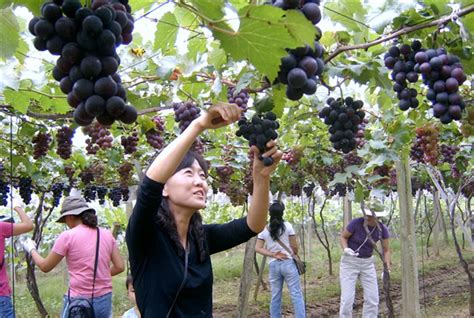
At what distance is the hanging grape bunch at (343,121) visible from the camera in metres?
2.24

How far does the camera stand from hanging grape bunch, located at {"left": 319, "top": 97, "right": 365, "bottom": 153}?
2.24 metres

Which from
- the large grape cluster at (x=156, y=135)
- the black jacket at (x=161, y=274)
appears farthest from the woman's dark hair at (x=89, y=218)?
the black jacket at (x=161, y=274)

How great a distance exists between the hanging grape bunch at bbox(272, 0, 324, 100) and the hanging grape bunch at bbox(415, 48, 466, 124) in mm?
538

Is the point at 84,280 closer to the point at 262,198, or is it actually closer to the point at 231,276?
the point at 262,198

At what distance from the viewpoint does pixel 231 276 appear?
1338 cm

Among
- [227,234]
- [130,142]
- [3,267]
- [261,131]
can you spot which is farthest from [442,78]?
[3,267]

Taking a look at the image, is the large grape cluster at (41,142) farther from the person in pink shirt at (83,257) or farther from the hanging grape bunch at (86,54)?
the hanging grape bunch at (86,54)

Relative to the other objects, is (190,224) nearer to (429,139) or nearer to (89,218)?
(89,218)

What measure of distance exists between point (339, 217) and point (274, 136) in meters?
21.1

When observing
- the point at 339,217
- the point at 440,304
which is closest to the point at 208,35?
the point at 440,304

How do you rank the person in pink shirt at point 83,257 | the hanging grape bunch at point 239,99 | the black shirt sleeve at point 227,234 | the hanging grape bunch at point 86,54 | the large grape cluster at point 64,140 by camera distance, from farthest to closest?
the large grape cluster at point 64,140 → the person in pink shirt at point 83,257 → the hanging grape bunch at point 239,99 → the black shirt sleeve at point 227,234 → the hanging grape bunch at point 86,54

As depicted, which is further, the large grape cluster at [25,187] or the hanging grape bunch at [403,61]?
the large grape cluster at [25,187]

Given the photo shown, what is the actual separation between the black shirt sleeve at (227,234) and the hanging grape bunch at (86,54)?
4.10ft

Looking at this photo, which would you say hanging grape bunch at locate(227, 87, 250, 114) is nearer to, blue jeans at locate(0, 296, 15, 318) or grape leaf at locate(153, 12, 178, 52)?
grape leaf at locate(153, 12, 178, 52)
